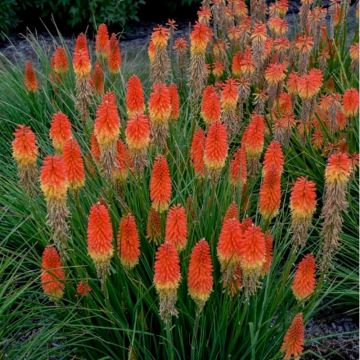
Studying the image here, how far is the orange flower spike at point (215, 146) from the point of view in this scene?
262cm

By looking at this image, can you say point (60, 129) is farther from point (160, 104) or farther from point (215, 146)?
point (215, 146)

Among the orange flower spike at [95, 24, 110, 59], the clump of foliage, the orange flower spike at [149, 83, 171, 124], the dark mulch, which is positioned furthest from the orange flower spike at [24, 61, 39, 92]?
the dark mulch

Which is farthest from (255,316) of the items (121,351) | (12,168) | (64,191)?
(12,168)

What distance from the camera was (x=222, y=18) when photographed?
4.92m

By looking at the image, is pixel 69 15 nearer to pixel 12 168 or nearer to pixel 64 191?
pixel 12 168

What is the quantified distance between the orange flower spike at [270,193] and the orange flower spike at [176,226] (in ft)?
1.28

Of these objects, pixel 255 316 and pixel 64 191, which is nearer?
pixel 64 191

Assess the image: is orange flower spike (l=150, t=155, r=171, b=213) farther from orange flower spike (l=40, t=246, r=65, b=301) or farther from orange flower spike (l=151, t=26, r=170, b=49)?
orange flower spike (l=151, t=26, r=170, b=49)

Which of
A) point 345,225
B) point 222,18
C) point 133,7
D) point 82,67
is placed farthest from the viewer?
point 133,7

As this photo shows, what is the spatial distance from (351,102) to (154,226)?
152 centimetres

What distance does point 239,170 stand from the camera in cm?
287

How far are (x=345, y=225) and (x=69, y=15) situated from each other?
5.31 metres

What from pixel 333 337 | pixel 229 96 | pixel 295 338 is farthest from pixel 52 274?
pixel 333 337

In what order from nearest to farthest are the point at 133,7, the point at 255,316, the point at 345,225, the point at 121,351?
1. the point at 255,316
2. the point at 121,351
3. the point at 345,225
4. the point at 133,7
